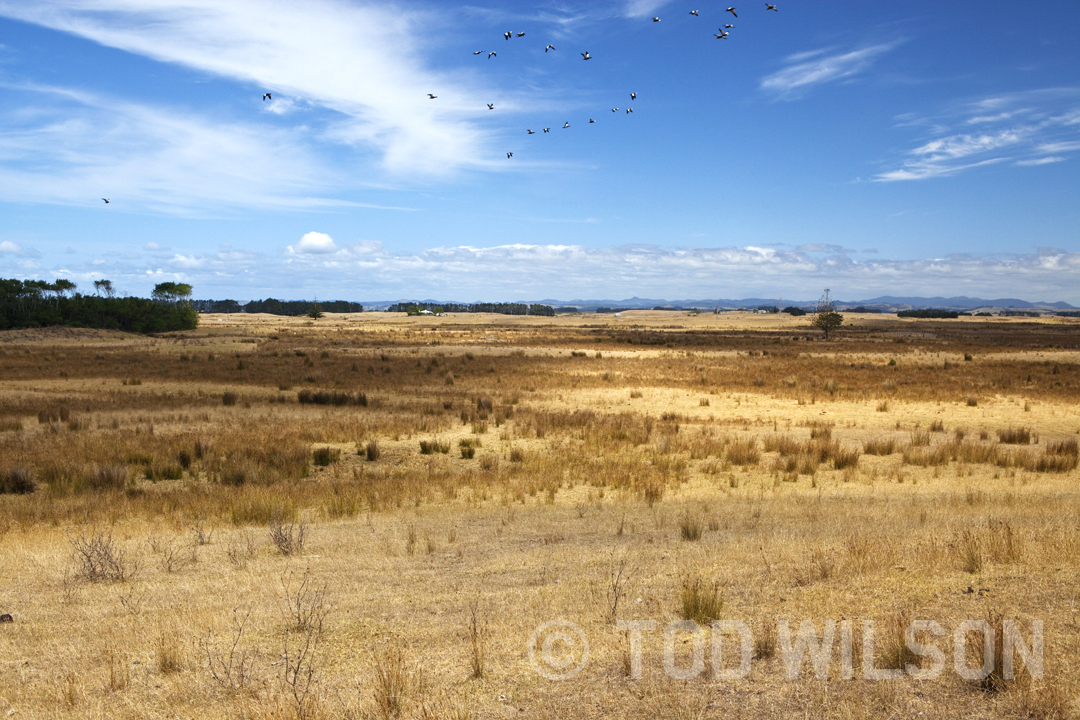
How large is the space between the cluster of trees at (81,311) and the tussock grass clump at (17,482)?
8766 cm

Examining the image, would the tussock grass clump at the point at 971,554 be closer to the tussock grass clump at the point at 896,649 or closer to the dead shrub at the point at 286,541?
the tussock grass clump at the point at 896,649

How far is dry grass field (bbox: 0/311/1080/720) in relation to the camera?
5059mm

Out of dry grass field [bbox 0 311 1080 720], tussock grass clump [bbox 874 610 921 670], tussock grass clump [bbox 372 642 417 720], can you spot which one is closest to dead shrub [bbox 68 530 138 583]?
dry grass field [bbox 0 311 1080 720]

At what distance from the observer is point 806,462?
16.6 m

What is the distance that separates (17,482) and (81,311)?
9225 cm

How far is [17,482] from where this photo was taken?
539 inches

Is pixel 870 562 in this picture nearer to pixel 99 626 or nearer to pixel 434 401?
pixel 99 626

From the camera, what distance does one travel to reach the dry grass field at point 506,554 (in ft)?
16.6

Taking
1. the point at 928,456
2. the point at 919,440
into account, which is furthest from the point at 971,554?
the point at 919,440

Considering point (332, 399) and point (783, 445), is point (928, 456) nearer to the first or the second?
point (783, 445)

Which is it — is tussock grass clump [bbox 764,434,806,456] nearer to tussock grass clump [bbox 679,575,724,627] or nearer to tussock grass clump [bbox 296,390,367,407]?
tussock grass clump [bbox 679,575,724,627]

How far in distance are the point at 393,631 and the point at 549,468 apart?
33.0 ft

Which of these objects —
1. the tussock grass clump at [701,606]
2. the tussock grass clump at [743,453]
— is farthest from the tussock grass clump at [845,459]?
the tussock grass clump at [701,606]

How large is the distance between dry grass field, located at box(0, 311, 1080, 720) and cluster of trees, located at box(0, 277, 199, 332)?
7594 centimetres
